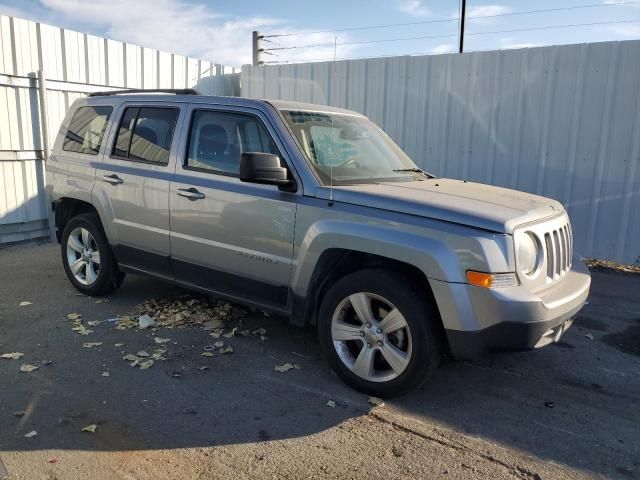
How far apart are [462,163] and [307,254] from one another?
502 centimetres

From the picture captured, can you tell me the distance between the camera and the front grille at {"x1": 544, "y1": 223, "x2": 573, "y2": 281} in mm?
3500

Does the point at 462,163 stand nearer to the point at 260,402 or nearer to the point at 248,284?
the point at 248,284

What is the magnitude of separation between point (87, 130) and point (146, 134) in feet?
3.17

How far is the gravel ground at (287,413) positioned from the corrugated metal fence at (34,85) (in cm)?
355

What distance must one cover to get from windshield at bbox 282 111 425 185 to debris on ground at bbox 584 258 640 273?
4.01 meters

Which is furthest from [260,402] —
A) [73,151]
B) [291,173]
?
[73,151]

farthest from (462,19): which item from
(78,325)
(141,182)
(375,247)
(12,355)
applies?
(12,355)

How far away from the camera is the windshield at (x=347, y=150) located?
4000 mm

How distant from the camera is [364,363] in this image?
3.62 metres

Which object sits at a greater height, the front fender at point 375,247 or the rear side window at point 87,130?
the rear side window at point 87,130

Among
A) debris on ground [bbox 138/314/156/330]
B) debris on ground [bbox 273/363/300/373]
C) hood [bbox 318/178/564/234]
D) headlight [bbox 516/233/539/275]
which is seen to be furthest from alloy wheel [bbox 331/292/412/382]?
debris on ground [bbox 138/314/156/330]

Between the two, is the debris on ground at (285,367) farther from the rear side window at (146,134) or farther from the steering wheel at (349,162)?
the rear side window at (146,134)

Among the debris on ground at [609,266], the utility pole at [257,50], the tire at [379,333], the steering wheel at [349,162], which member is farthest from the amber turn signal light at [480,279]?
the utility pole at [257,50]

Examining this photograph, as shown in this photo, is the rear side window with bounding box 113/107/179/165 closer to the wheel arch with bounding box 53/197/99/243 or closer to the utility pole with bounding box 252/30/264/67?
the wheel arch with bounding box 53/197/99/243
